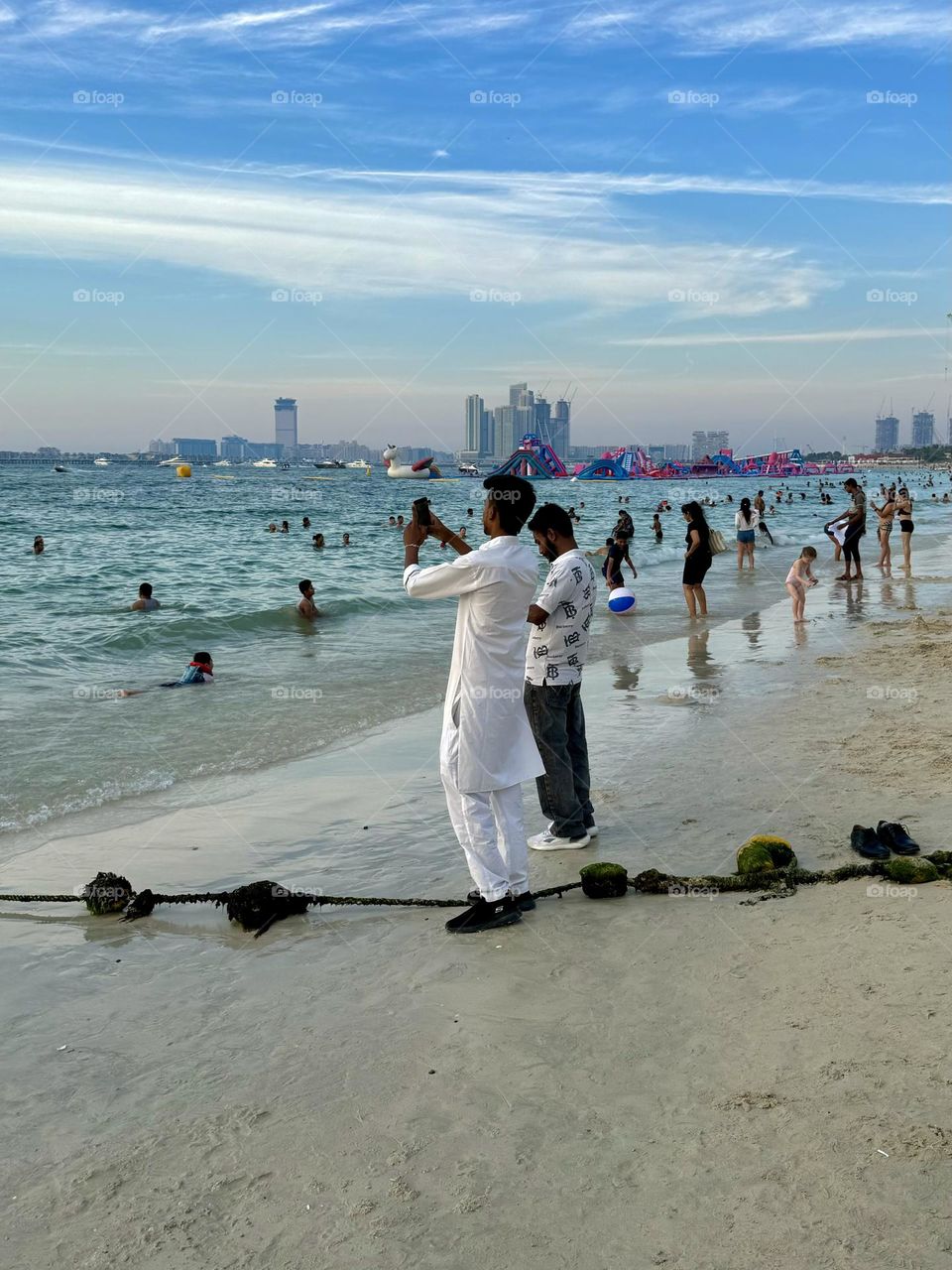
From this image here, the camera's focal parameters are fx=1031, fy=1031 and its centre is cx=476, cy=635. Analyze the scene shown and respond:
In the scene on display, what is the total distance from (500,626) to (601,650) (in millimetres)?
9525

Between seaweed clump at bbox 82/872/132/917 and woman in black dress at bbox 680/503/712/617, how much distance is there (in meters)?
10.7

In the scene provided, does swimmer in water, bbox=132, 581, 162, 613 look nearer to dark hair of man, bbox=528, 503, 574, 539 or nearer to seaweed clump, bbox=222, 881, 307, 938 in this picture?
dark hair of man, bbox=528, 503, 574, 539

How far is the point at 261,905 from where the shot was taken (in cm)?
496

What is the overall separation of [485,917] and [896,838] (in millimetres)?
2287

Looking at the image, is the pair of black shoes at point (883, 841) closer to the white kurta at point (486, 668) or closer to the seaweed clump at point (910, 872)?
the seaweed clump at point (910, 872)

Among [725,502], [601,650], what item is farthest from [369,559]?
[725,502]

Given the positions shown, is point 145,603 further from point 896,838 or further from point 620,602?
point 896,838

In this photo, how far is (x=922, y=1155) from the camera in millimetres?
2891

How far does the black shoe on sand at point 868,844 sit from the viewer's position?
5.34 m

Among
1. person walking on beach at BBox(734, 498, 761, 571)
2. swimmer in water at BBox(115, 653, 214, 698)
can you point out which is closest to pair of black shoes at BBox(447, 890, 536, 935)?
swimmer in water at BBox(115, 653, 214, 698)

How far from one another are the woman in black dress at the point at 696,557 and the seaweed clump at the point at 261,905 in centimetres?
1054

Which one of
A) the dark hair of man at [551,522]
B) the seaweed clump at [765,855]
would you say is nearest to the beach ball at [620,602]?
the dark hair of man at [551,522]

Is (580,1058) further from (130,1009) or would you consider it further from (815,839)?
(815,839)

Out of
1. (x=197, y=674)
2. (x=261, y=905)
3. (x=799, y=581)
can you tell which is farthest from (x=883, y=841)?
(x=799, y=581)
